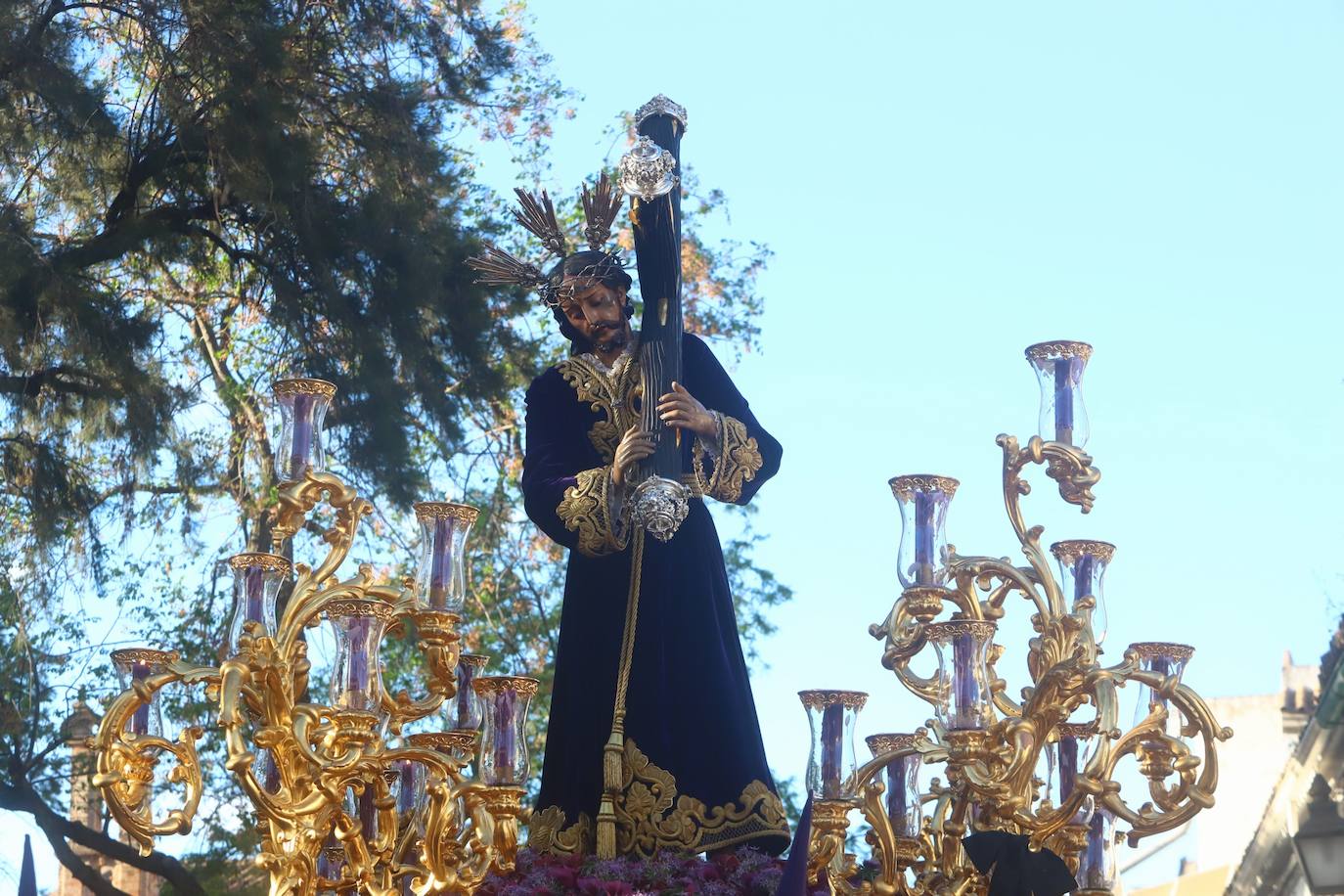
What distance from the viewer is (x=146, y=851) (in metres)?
7.04

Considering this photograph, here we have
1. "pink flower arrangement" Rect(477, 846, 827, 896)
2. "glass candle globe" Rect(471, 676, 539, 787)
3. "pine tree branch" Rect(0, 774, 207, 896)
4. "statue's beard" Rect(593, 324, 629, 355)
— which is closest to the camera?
"pink flower arrangement" Rect(477, 846, 827, 896)

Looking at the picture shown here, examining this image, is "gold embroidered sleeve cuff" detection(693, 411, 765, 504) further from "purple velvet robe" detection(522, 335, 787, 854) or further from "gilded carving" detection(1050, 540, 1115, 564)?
"gilded carving" detection(1050, 540, 1115, 564)

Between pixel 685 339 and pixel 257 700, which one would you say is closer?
pixel 257 700

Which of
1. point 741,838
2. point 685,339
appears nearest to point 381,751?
point 741,838

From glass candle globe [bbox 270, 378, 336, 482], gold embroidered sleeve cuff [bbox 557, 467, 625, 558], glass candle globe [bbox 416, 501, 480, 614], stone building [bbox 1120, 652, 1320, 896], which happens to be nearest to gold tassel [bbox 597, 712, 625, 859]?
gold embroidered sleeve cuff [bbox 557, 467, 625, 558]

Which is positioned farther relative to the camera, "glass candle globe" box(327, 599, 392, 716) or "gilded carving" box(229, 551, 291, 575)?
"gilded carving" box(229, 551, 291, 575)

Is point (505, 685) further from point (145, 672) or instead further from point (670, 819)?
point (145, 672)

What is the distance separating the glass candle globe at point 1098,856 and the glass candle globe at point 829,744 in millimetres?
1416

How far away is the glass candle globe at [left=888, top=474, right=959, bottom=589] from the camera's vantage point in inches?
317

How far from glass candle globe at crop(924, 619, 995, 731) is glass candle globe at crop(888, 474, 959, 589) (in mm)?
240

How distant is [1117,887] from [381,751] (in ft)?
9.48

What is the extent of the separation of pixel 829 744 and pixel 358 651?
1.64 metres

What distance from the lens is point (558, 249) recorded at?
774 cm

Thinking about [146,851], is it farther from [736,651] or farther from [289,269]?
[289,269]
